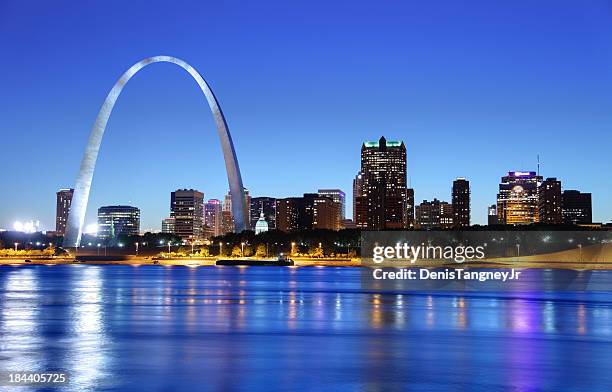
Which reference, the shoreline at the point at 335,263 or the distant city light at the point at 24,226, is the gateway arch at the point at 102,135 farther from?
the distant city light at the point at 24,226

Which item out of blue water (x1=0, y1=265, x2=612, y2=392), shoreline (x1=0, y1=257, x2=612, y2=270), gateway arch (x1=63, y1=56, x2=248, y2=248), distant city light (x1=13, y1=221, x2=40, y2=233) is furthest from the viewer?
distant city light (x1=13, y1=221, x2=40, y2=233)

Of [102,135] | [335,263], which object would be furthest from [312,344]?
[335,263]

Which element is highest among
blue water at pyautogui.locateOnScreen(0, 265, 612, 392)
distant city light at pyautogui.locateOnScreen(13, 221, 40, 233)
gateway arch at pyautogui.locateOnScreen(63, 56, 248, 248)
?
gateway arch at pyautogui.locateOnScreen(63, 56, 248, 248)

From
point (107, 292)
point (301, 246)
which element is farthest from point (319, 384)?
point (301, 246)

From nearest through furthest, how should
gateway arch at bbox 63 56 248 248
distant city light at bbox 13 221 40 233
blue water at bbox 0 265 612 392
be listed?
blue water at bbox 0 265 612 392 < gateway arch at bbox 63 56 248 248 < distant city light at bbox 13 221 40 233

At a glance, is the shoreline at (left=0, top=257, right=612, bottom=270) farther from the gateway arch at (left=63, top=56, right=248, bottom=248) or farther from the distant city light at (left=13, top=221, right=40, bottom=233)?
the distant city light at (left=13, top=221, right=40, bottom=233)

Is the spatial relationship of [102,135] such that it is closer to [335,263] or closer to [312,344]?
[335,263]

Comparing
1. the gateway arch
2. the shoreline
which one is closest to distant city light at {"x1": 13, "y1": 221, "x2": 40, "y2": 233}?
the shoreline

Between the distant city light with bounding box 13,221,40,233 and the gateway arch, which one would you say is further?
the distant city light with bounding box 13,221,40,233

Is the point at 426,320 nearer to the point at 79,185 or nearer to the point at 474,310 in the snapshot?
the point at 474,310
